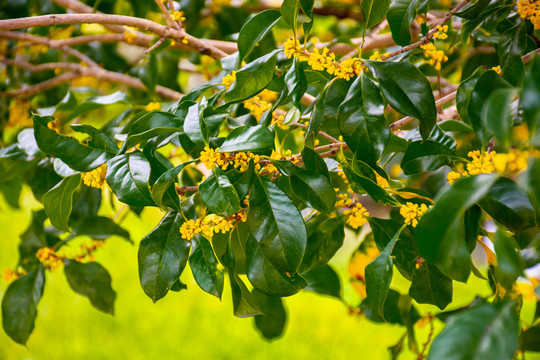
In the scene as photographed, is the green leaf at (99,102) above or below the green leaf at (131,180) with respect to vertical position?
below

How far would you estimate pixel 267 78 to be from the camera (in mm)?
496

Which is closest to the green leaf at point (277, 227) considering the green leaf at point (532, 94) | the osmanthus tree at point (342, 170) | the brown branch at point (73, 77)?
the osmanthus tree at point (342, 170)

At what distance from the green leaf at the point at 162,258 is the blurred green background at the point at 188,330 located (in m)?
0.96

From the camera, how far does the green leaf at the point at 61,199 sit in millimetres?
535

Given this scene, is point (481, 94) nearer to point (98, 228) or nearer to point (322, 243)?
point (322, 243)

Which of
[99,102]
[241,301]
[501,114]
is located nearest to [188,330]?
[99,102]

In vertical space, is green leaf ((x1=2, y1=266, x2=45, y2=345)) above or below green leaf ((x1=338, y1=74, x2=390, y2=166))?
below

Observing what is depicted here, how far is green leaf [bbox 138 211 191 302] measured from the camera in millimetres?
482

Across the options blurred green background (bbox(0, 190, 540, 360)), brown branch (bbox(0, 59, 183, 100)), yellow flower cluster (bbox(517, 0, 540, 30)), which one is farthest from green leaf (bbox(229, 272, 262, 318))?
blurred green background (bbox(0, 190, 540, 360))

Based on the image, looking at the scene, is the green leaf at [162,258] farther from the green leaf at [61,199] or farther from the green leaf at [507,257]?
the green leaf at [507,257]

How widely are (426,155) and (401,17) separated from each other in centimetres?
17

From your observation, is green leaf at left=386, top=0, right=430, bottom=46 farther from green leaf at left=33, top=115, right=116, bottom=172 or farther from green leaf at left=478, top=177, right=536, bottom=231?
green leaf at left=33, top=115, right=116, bottom=172

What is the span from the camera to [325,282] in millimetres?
837

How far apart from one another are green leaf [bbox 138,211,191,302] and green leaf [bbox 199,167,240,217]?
92 mm
